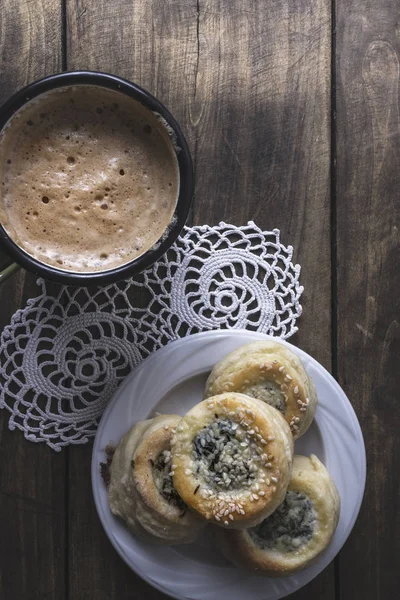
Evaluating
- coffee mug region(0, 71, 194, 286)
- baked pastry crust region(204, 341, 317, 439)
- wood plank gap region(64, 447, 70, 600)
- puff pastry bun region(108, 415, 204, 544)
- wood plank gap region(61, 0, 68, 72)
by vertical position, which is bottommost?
wood plank gap region(64, 447, 70, 600)

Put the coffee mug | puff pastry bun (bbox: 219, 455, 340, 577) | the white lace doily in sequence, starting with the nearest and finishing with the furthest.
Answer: the coffee mug → puff pastry bun (bbox: 219, 455, 340, 577) → the white lace doily

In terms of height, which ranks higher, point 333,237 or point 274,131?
point 274,131

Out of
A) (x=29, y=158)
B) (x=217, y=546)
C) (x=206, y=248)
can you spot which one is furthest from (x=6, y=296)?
(x=217, y=546)

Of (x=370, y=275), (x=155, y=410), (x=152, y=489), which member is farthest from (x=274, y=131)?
(x=152, y=489)

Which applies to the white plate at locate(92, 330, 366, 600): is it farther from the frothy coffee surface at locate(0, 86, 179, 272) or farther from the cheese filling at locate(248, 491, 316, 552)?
the frothy coffee surface at locate(0, 86, 179, 272)

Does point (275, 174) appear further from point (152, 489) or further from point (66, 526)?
point (66, 526)

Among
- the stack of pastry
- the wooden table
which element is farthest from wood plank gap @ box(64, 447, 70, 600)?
the stack of pastry
